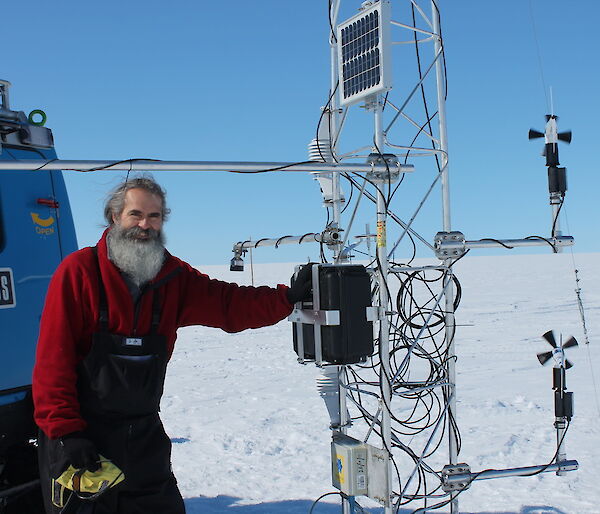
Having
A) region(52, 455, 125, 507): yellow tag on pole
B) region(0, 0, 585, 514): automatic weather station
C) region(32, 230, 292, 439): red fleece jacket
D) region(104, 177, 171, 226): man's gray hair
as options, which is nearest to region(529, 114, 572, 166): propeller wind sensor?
region(0, 0, 585, 514): automatic weather station

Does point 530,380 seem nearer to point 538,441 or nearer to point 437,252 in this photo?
point 538,441

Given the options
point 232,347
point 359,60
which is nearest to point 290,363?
point 232,347

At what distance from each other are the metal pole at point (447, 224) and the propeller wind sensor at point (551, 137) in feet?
2.16

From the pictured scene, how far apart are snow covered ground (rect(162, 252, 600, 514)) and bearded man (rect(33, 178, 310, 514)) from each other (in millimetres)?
2442

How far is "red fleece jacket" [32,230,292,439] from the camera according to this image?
280 cm

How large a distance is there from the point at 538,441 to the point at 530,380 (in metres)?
3.02

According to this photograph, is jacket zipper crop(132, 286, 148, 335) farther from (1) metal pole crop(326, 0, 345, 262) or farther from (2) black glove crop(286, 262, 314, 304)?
(1) metal pole crop(326, 0, 345, 262)

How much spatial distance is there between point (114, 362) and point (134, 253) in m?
0.51

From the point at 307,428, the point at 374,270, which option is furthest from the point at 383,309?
the point at 307,428

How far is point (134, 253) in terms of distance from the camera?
3.04 metres


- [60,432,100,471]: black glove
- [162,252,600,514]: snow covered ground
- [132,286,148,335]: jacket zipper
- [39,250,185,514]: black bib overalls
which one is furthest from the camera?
[162,252,600,514]: snow covered ground

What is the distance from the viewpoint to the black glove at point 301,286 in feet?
12.0

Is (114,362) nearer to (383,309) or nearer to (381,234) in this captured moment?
(383,309)

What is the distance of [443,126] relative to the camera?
190 inches
